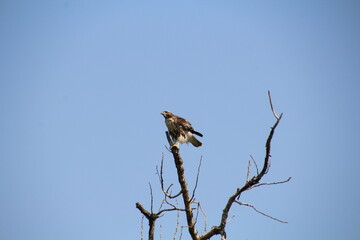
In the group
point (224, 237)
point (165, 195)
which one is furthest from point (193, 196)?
point (224, 237)

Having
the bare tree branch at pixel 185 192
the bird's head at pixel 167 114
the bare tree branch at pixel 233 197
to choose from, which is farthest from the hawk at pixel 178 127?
the bare tree branch at pixel 233 197

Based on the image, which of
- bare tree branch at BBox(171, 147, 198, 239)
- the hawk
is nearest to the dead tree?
bare tree branch at BBox(171, 147, 198, 239)

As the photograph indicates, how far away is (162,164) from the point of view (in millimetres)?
5203

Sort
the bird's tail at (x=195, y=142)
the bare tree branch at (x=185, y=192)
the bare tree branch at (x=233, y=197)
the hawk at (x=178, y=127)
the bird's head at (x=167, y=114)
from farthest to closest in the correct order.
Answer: the bird's tail at (x=195, y=142) < the bird's head at (x=167, y=114) < the hawk at (x=178, y=127) < the bare tree branch at (x=185, y=192) < the bare tree branch at (x=233, y=197)

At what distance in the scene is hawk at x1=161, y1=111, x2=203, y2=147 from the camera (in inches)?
355

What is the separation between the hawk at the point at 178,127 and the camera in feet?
29.6

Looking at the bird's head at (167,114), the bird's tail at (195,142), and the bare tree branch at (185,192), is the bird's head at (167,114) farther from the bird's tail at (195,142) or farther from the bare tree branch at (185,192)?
the bare tree branch at (185,192)

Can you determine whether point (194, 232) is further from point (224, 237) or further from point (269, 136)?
point (269, 136)

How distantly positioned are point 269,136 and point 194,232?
1905 millimetres

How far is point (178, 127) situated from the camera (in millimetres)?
9070

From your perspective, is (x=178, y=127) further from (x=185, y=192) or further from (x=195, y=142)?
(x=185, y=192)

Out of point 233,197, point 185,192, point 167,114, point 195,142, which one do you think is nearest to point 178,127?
point 167,114

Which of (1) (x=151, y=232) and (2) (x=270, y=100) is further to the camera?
(1) (x=151, y=232)

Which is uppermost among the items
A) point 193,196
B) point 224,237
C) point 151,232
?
point 193,196
